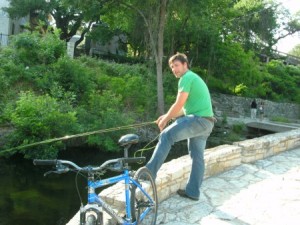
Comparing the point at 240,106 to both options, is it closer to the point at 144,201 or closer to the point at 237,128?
the point at 237,128

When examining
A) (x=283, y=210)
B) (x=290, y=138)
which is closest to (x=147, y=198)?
(x=283, y=210)

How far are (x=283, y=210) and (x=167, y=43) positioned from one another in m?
21.3

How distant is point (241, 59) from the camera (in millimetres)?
25297

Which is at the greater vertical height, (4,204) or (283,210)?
(283,210)

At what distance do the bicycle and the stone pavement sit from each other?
0.44 metres

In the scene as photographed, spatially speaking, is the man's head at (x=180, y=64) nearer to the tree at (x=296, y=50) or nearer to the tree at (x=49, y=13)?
the tree at (x=49, y=13)

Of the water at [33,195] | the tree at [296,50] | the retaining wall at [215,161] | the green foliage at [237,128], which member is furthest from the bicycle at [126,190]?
the tree at [296,50]

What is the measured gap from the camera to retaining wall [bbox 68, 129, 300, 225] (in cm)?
459

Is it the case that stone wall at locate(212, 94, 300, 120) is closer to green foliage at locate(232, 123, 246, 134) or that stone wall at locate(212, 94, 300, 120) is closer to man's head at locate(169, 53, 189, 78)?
green foliage at locate(232, 123, 246, 134)

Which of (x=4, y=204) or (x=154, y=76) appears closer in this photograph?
(x=4, y=204)

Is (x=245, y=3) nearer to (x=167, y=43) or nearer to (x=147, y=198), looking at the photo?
(x=167, y=43)

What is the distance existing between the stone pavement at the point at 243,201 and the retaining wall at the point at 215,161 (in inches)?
5.5

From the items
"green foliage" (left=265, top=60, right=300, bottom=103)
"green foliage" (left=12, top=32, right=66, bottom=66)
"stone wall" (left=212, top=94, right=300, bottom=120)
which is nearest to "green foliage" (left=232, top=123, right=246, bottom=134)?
"stone wall" (left=212, top=94, right=300, bottom=120)

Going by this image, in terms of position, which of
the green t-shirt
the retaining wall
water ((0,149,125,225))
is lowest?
water ((0,149,125,225))
